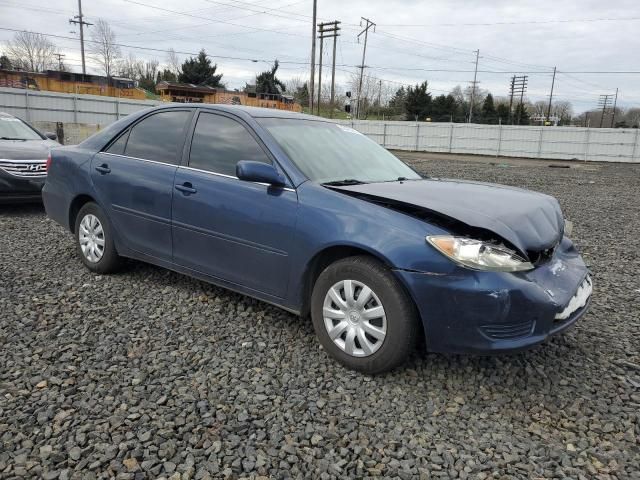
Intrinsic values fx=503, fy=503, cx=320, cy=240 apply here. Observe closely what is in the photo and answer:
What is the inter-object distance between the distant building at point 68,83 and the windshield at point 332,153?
42104mm

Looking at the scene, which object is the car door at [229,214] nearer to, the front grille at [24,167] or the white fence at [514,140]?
the front grille at [24,167]

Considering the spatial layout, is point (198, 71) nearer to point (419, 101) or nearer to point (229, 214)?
point (419, 101)

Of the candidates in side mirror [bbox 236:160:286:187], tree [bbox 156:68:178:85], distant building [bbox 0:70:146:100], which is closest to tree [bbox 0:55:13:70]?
tree [bbox 156:68:178:85]

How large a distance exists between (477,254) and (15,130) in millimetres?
8650

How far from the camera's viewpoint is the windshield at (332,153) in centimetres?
355

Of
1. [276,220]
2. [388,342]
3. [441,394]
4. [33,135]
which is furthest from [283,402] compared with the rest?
[33,135]

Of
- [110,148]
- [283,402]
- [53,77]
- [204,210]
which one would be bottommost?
[283,402]

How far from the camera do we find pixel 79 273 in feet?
15.7

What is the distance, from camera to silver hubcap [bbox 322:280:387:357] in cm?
294

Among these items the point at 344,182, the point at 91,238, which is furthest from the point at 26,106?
the point at 344,182

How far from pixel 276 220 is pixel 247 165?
16.0 inches

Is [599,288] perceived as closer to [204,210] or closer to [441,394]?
[441,394]

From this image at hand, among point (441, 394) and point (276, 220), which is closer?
point (441, 394)

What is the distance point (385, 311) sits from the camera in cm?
288
